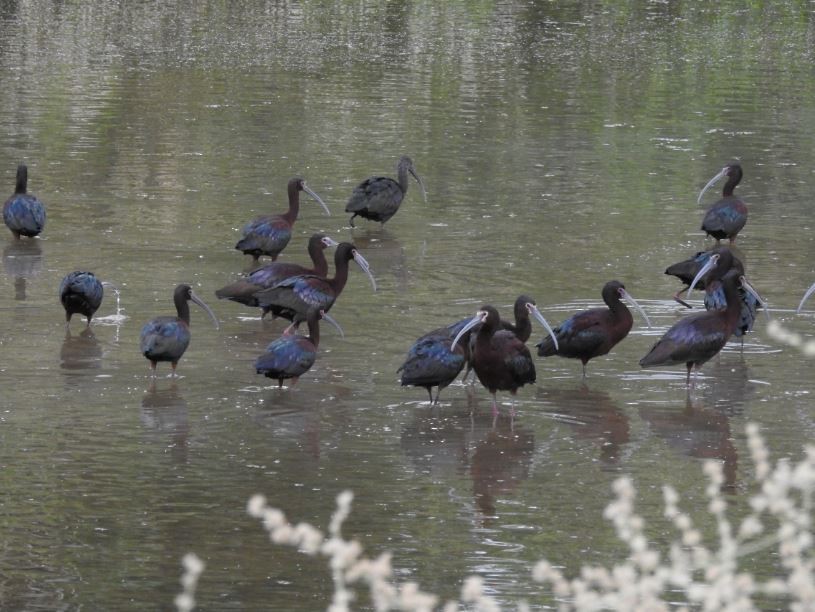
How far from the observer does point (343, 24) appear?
147 ft

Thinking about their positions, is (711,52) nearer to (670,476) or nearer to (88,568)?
(670,476)

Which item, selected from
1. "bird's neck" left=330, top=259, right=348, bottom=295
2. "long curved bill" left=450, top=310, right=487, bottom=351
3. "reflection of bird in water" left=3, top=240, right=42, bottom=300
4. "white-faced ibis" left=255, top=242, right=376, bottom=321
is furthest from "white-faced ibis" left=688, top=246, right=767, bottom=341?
"reflection of bird in water" left=3, top=240, right=42, bottom=300

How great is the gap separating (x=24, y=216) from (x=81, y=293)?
13.9 ft

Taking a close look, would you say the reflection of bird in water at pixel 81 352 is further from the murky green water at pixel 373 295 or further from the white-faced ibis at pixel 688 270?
the white-faced ibis at pixel 688 270

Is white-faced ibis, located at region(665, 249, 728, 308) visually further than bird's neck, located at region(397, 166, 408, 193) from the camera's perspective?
No

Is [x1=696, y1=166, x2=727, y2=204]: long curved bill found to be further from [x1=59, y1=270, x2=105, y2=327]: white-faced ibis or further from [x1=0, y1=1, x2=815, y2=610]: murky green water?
[x1=59, y1=270, x2=105, y2=327]: white-faced ibis

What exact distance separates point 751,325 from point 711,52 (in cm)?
2590

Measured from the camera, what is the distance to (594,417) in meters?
12.9

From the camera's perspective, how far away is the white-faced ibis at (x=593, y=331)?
1392 centimetres

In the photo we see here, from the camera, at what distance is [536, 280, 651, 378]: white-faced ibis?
45.7ft

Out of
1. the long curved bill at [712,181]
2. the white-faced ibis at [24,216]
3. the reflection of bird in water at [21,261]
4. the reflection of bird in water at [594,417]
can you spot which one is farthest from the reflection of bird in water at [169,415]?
the long curved bill at [712,181]

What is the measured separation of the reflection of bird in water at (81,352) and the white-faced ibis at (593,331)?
3.68 m

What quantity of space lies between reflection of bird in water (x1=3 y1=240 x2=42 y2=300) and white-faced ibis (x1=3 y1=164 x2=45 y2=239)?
16cm

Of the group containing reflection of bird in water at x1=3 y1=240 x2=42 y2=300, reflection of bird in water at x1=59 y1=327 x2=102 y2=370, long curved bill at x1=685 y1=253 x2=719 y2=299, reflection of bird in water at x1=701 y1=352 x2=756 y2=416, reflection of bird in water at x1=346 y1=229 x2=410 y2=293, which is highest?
long curved bill at x1=685 y1=253 x2=719 y2=299
